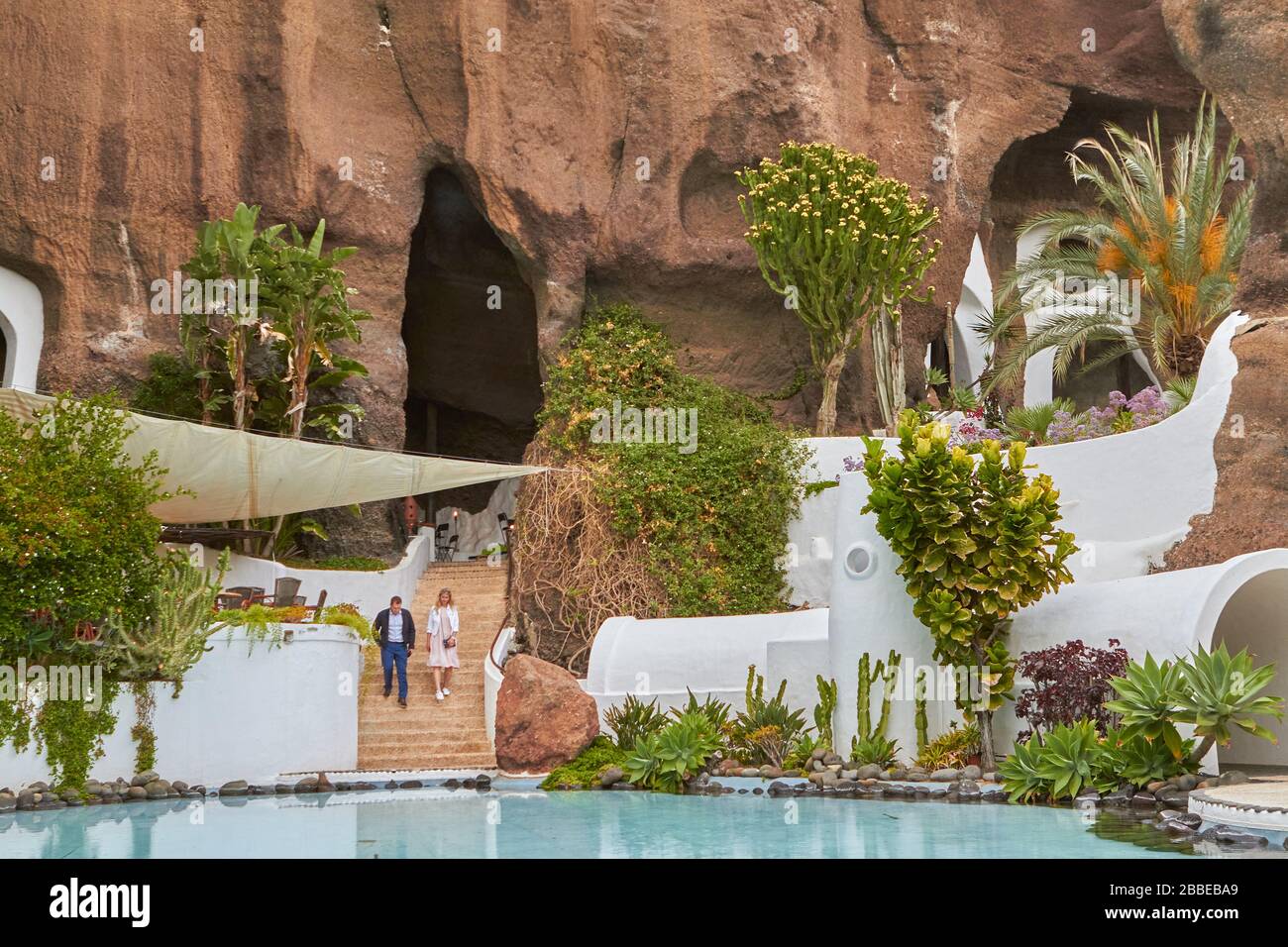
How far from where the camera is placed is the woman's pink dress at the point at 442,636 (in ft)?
60.8

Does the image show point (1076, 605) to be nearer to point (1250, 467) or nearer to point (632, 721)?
point (1250, 467)

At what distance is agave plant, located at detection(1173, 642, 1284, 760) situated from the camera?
35.7 ft

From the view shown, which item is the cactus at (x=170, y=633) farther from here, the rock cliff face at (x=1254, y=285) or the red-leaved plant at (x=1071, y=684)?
the rock cliff face at (x=1254, y=285)

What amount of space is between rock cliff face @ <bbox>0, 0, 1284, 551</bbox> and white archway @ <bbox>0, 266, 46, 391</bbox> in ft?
1.35

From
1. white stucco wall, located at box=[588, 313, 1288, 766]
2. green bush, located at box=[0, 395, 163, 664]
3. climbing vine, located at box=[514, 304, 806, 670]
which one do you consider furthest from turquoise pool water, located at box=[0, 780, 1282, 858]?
climbing vine, located at box=[514, 304, 806, 670]

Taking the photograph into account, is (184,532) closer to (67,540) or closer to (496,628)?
(496,628)

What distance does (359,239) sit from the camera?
2434 centimetres

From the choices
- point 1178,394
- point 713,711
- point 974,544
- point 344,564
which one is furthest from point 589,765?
point 1178,394

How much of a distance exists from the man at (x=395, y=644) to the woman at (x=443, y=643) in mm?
369

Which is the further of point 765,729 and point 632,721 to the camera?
point 632,721

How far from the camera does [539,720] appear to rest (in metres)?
15.5

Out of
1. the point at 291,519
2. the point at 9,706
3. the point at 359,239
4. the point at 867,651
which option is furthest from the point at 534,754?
the point at 359,239

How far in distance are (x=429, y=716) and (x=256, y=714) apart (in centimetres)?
303

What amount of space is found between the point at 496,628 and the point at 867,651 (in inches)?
317
